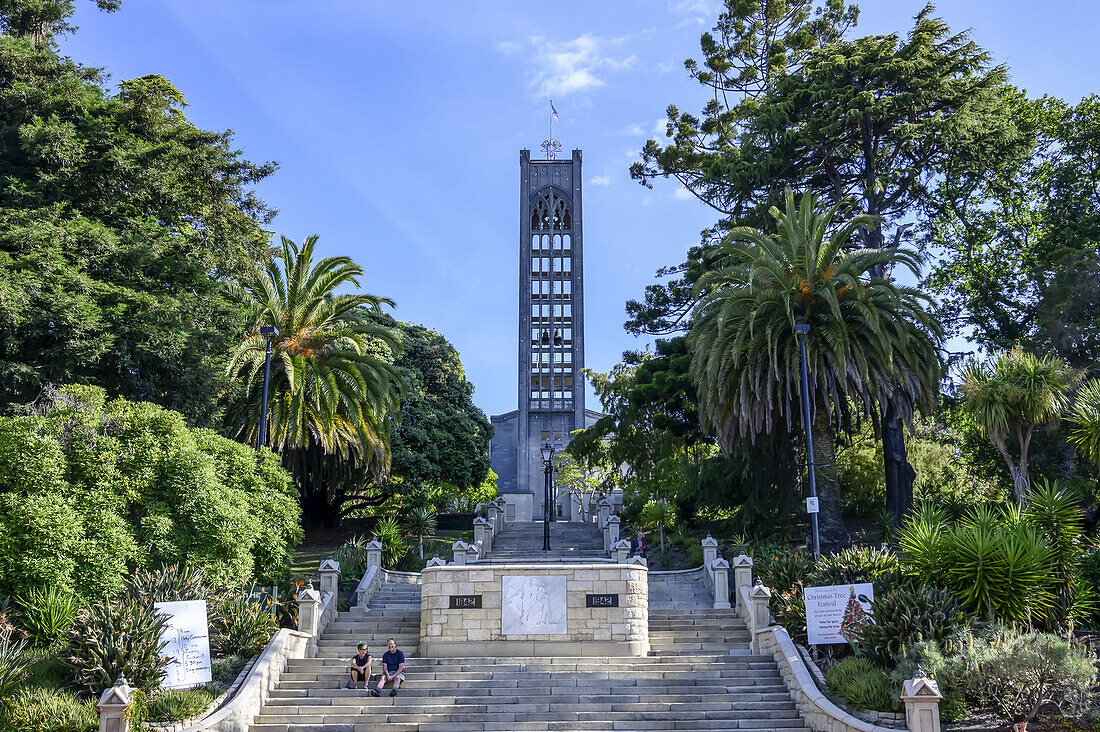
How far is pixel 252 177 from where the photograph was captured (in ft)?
109

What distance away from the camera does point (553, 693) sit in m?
16.3

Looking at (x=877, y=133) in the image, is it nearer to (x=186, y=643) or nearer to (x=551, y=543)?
(x=551, y=543)

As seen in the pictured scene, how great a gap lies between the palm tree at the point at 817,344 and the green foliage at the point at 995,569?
8894 mm

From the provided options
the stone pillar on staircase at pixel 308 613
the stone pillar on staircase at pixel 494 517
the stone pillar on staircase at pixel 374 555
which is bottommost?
the stone pillar on staircase at pixel 308 613

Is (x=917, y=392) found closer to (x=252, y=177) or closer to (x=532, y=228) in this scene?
(x=252, y=177)

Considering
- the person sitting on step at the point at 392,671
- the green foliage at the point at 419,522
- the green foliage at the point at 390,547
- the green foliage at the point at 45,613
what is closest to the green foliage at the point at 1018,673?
the person sitting on step at the point at 392,671

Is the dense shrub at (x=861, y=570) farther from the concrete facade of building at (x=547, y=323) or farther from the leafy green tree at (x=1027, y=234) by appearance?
the concrete facade of building at (x=547, y=323)

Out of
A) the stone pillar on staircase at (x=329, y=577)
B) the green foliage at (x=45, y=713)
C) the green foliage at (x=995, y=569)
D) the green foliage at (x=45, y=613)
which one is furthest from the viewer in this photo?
the stone pillar on staircase at (x=329, y=577)

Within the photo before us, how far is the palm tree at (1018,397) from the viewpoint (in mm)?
22766

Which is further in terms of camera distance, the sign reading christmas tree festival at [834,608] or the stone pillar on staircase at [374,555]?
the stone pillar on staircase at [374,555]

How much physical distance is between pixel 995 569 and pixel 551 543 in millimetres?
20363

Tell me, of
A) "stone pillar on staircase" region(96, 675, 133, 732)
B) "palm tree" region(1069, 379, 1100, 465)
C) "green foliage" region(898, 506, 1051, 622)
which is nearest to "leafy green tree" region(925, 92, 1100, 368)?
"palm tree" region(1069, 379, 1100, 465)

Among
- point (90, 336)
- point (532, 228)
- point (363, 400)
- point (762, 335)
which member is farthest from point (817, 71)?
point (532, 228)

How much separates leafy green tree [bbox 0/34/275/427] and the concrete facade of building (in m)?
29.4
